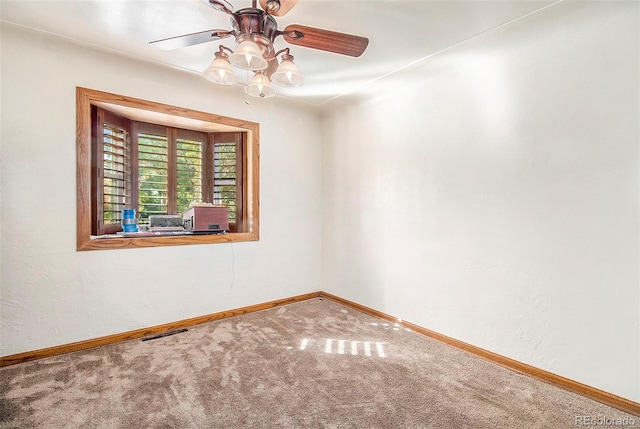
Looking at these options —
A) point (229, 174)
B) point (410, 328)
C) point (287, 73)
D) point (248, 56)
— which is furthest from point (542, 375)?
point (229, 174)

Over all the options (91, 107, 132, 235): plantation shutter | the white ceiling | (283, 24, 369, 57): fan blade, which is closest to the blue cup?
(91, 107, 132, 235): plantation shutter

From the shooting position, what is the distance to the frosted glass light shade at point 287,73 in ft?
5.68

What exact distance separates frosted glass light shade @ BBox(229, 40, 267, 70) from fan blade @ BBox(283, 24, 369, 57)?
0.23m

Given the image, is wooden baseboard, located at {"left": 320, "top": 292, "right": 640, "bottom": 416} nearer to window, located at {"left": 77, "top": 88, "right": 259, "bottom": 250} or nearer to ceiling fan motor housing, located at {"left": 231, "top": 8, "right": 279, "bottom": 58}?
window, located at {"left": 77, "top": 88, "right": 259, "bottom": 250}

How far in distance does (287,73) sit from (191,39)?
0.58 meters

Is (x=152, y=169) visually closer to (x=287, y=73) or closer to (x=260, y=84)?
(x=260, y=84)

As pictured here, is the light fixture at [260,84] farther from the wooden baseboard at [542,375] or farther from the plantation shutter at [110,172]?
the wooden baseboard at [542,375]

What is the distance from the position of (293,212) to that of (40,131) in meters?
2.38

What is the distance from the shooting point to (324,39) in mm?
1680

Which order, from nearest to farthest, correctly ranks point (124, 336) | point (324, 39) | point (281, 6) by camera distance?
point (281, 6) → point (324, 39) → point (124, 336)

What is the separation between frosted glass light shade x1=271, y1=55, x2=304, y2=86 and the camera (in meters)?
1.73

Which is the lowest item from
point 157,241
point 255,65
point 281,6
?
point 157,241

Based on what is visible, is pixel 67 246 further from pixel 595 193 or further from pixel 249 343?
pixel 595 193

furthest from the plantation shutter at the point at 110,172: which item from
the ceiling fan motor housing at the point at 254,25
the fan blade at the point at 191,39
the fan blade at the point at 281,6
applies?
the fan blade at the point at 281,6
